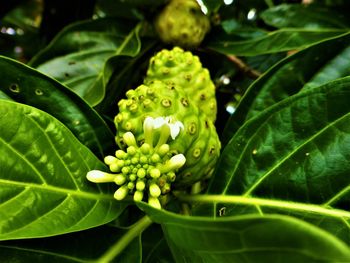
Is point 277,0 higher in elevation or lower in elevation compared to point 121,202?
higher

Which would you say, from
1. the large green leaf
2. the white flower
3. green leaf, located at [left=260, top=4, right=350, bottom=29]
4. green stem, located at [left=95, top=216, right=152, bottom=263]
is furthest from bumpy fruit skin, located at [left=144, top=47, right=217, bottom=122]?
green leaf, located at [left=260, top=4, right=350, bottom=29]

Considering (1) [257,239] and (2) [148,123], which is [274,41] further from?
(1) [257,239]

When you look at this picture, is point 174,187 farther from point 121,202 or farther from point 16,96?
point 16,96

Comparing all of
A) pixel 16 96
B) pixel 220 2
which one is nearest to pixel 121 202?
pixel 16 96

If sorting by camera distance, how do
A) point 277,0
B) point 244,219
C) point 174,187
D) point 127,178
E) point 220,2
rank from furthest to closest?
1. point 277,0
2. point 220,2
3. point 174,187
4. point 127,178
5. point 244,219

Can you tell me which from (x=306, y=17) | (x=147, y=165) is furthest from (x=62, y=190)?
(x=306, y=17)

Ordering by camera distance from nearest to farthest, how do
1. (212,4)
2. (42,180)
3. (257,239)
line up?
(257,239) < (42,180) < (212,4)
